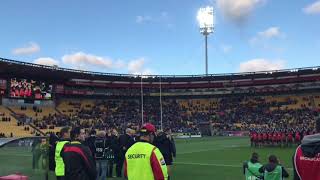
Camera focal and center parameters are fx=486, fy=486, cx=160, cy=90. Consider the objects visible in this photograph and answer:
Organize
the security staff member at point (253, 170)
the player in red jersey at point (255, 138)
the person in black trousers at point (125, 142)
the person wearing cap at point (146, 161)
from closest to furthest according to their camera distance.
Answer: the person wearing cap at point (146, 161) → the security staff member at point (253, 170) → the person in black trousers at point (125, 142) → the player in red jersey at point (255, 138)

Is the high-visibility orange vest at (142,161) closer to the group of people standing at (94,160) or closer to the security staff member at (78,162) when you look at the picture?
the group of people standing at (94,160)

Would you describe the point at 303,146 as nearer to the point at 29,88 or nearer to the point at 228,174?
the point at 228,174

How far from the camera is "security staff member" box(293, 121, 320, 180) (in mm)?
3971

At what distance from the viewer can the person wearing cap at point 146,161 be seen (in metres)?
6.23

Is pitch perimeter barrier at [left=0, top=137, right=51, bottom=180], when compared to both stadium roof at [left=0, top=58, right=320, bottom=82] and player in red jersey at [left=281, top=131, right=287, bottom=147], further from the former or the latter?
stadium roof at [left=0, top=58, right=320, bottom=82]

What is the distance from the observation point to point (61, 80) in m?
71.9

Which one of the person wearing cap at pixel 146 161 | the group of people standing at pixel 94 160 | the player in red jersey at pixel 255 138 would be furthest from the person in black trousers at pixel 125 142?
the player in red jersey at pixel 255 138

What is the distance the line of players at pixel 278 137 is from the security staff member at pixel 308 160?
104 ft

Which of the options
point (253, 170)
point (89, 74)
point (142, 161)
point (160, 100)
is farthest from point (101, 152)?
point (160, 100)

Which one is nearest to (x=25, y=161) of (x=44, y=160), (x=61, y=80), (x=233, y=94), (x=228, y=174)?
(x=44, y=160)

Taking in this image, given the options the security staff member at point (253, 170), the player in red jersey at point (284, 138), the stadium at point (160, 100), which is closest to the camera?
the security staff member at point (253, 170)

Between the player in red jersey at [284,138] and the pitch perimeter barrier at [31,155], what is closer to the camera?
the pitch perimeter barrier at [31,155]

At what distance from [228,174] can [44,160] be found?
8929 mm

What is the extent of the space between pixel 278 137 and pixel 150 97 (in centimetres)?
4990
